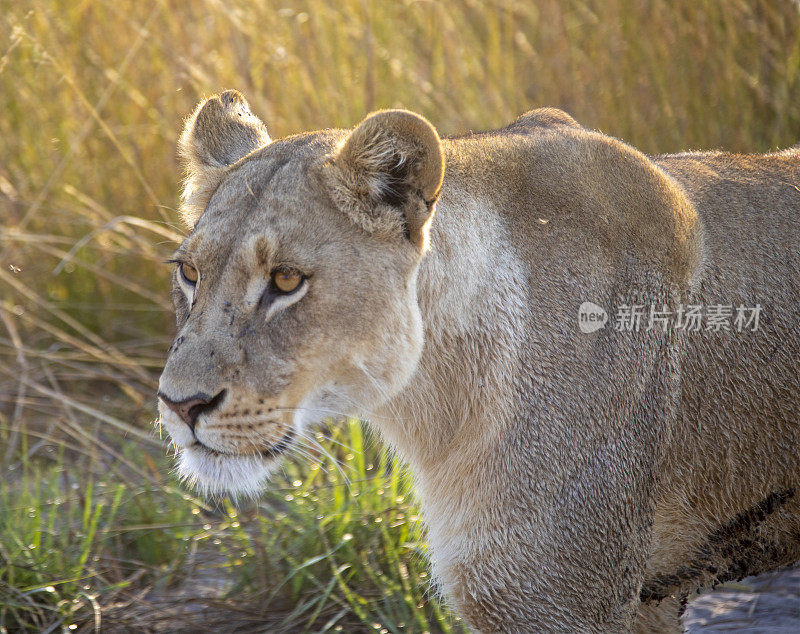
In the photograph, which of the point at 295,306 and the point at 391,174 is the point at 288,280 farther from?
the point at 391,174

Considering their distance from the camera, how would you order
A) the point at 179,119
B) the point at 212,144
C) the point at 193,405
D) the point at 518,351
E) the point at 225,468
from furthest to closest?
the point at 179,119 < the point at 212,144 < the point at 518,351 < the point at 225,468 < the point at 193,405

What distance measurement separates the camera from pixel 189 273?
274 centimetres

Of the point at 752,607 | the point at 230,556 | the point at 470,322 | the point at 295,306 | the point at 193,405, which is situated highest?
the point at 295,306

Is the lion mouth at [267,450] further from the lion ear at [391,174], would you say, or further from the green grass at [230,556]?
the lion ear at [391,174]

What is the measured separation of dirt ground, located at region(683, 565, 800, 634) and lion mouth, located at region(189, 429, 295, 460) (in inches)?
73.2

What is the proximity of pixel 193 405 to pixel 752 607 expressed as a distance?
238 centimetres

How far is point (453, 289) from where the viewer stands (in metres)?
2.72

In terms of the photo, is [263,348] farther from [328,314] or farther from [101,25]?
[101,25]

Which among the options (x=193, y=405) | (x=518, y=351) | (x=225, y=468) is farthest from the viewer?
(x=518, y=351)

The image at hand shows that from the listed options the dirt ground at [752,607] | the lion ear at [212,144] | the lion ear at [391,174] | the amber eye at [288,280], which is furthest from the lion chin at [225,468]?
the dirt ground at [752,607]

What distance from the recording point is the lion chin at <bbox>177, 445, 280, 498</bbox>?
255 cm

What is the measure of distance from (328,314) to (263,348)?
0.20m

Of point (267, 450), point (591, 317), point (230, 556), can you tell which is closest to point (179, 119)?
point (230, 556)

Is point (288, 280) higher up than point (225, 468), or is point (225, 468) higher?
point (288, 280)
